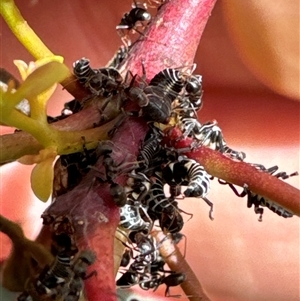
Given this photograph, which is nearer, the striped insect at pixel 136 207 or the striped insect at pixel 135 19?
the striped insect at pixel 136 207

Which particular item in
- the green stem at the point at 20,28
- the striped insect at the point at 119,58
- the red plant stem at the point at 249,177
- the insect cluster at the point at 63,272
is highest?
the striped insect at the point at 119,58

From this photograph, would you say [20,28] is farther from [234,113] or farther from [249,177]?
[234,113]

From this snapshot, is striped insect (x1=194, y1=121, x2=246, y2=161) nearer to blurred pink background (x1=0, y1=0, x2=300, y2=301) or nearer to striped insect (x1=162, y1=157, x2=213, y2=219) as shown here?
striped insect (x1=162, y1=157, x2=213, y2=219)

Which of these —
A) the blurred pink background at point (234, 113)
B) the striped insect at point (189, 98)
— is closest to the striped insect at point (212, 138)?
the striped insect at point (189, 98)

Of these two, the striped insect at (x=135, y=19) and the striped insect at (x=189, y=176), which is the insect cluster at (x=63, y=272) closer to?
the striped insect at (x=189, y=176)

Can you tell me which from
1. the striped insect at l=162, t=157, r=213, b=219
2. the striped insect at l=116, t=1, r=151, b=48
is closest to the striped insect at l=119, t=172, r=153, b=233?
the striped insect at l=162, t=157, r=213, b=219

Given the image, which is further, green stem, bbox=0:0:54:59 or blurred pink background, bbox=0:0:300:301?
blurred pink background, bbox=0:0:300:301

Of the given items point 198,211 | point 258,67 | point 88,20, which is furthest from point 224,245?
point 88,20

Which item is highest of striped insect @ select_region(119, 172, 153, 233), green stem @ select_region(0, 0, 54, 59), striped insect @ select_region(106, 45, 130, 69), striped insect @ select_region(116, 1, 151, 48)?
striped insect @ select_region(116, 1, 151, 48)
